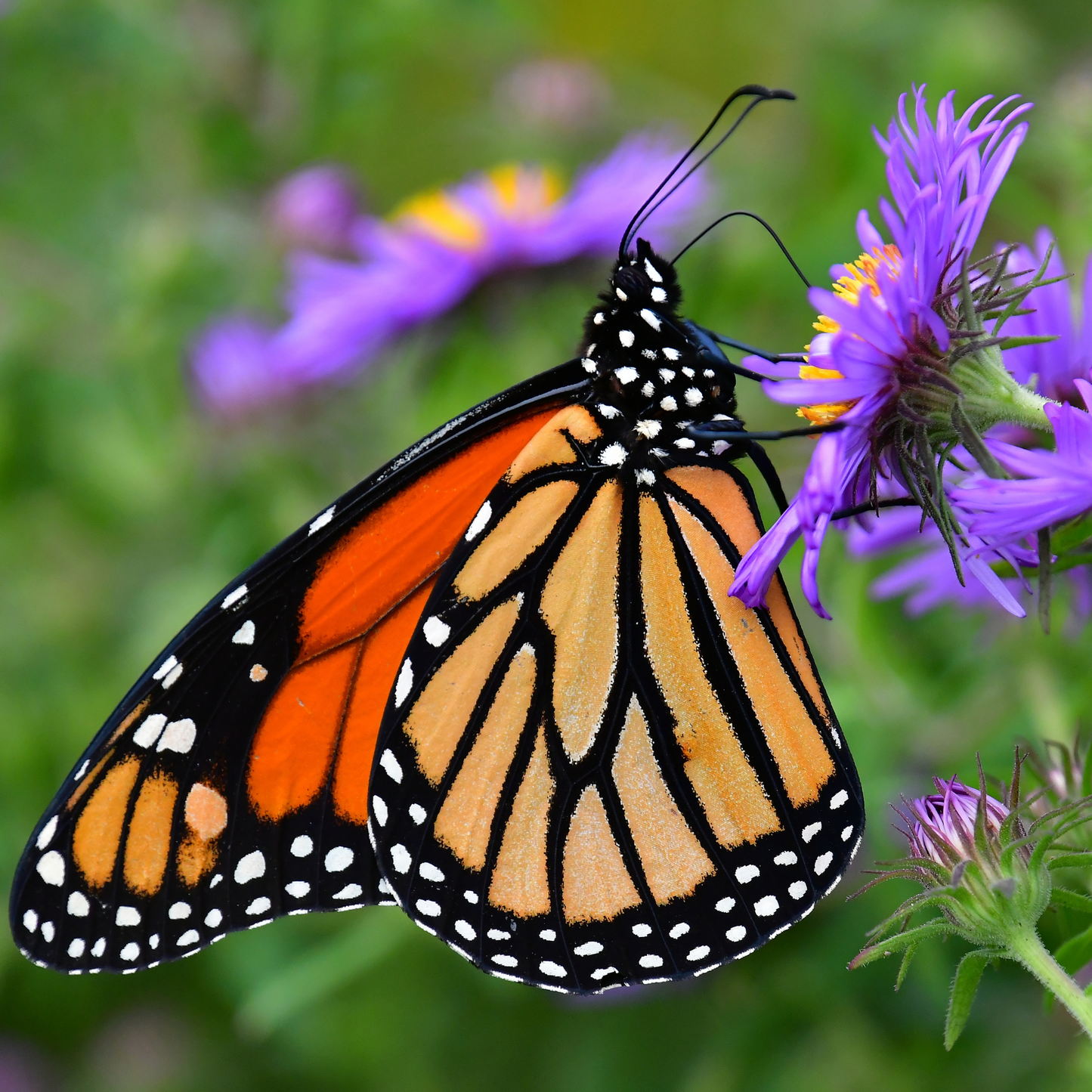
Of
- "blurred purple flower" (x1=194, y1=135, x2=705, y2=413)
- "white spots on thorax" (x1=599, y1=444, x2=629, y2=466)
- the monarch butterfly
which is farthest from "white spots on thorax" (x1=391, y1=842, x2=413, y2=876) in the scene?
"blurred purple flower" (x1=194, y1=135, x2=705, y2=413)

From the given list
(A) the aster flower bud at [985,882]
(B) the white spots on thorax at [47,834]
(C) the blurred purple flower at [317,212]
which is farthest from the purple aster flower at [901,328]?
(C) the blurred purple flower at [317,212]

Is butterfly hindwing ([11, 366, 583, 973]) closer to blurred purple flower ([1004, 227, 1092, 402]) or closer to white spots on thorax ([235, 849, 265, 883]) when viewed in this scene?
white spots on thorax ([235, 849, 265, 883])

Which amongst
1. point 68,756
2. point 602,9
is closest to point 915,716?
point 68,756

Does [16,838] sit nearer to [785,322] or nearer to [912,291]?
[785,322]

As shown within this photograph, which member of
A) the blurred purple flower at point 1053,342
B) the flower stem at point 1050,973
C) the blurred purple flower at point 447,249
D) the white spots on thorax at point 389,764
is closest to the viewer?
the flower stem at point 1050,973

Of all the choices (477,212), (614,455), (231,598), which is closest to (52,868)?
(231,598)

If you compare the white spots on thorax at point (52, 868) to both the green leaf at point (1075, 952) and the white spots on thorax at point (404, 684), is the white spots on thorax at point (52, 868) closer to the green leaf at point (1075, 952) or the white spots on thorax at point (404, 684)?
the white spots on thorax at point (404, 684)

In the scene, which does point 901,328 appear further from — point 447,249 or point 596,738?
point 447,249
